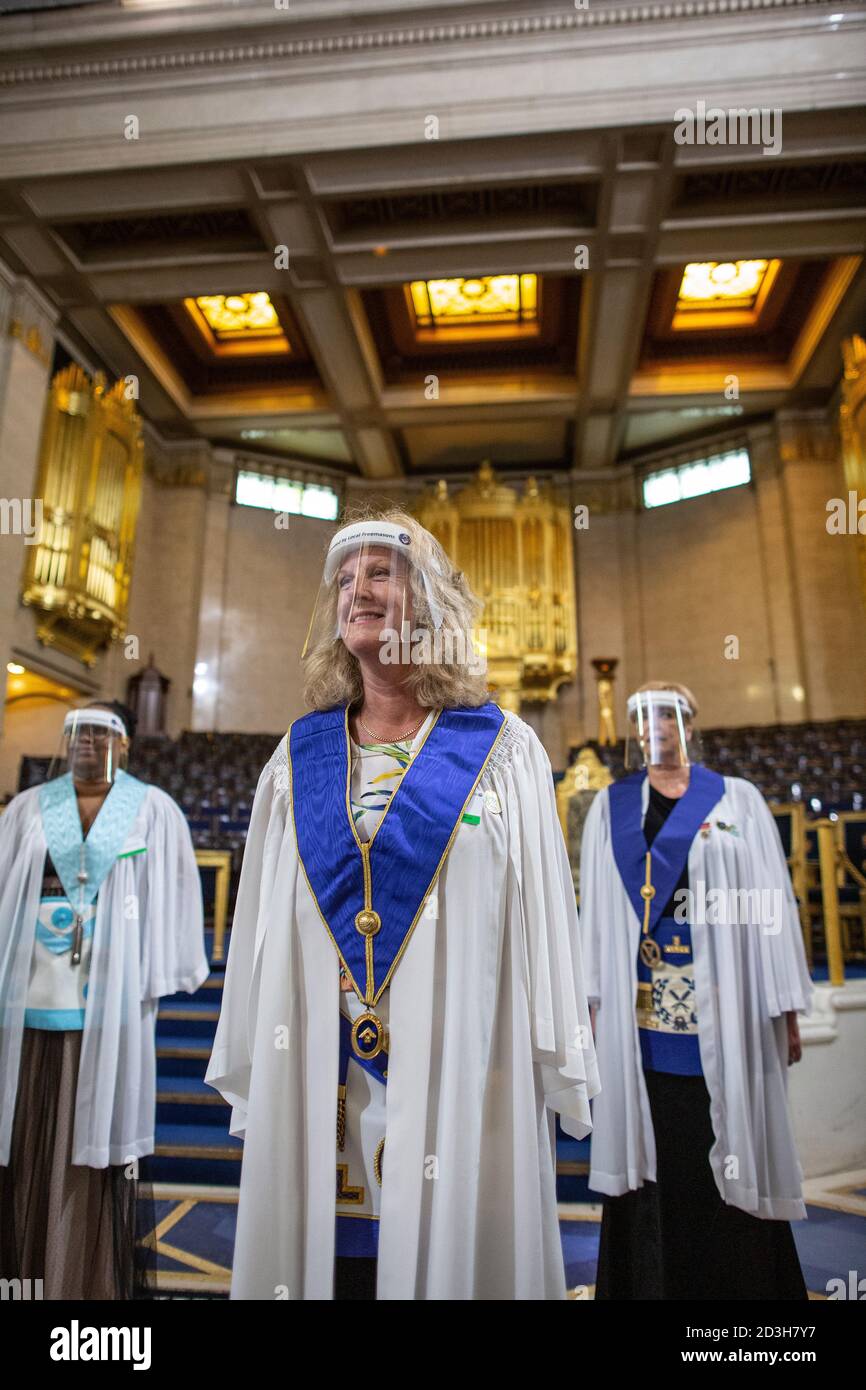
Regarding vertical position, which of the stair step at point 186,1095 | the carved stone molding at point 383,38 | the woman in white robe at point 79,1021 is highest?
the carved stone molding at point 383,38

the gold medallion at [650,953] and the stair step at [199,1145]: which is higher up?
the gold medallion at [650,953]

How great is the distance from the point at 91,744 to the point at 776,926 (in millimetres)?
2257

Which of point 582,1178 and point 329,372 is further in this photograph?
point 329,372

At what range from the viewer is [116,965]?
8.23 ft

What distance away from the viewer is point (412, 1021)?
137cm

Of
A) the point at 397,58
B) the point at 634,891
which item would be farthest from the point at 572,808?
the point at 397,58

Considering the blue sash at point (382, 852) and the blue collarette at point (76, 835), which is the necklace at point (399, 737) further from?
the blue collarette at point (76, 835)

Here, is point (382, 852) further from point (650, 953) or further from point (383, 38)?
point (383, 38)

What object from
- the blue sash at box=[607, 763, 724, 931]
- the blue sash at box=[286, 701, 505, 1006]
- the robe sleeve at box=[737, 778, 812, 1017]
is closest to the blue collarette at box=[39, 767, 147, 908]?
the blue sash at box=[286, 701, 505, 1006]

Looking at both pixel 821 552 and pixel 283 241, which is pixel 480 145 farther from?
pixel 821 552

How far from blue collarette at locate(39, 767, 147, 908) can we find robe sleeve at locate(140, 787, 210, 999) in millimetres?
160

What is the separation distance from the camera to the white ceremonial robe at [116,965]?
237 cm

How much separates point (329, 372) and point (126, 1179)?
34.7 feet

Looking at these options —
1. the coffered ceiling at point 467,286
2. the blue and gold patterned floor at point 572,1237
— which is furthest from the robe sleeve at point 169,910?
the coffered ceiling at point 467,286
